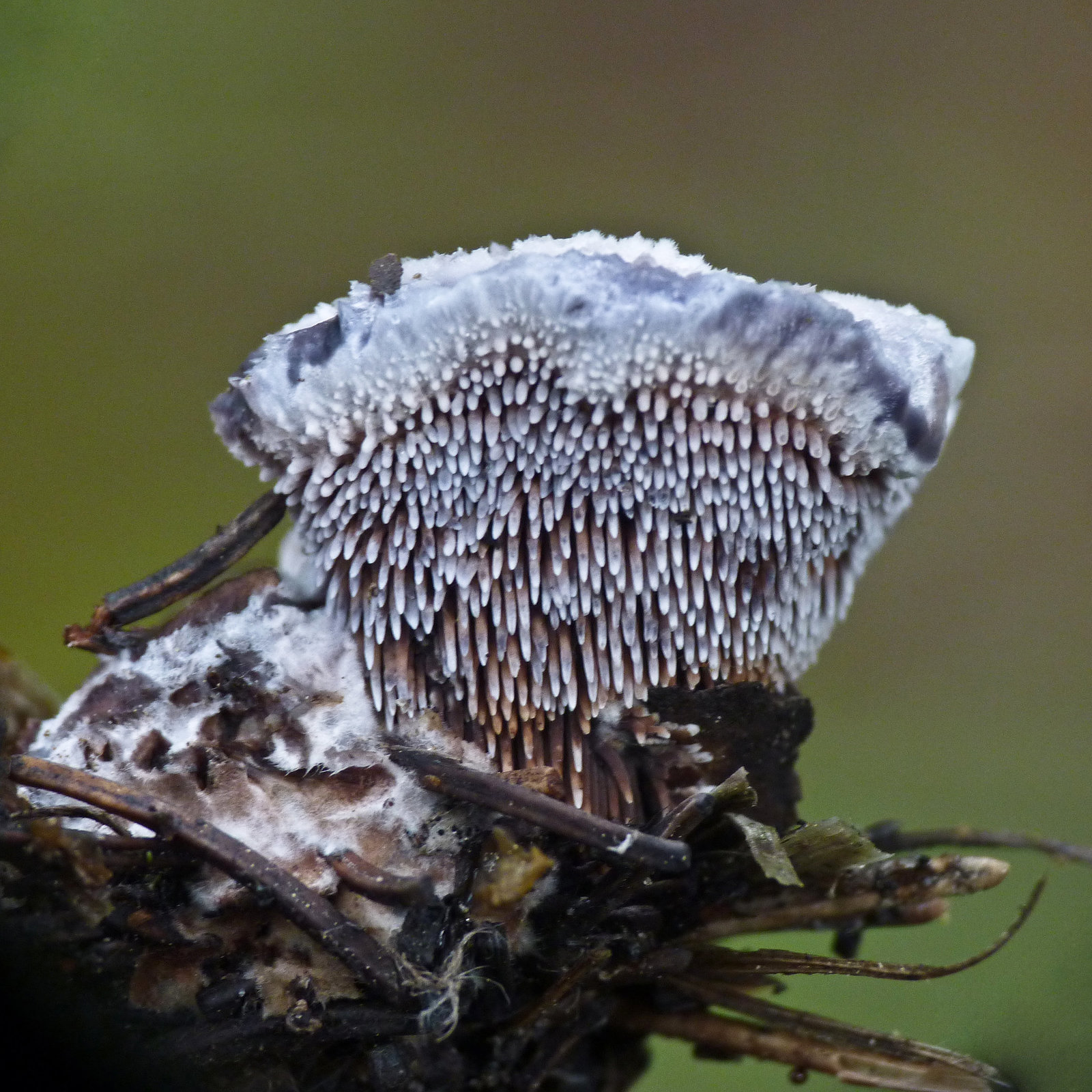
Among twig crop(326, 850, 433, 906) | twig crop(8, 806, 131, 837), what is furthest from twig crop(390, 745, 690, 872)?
twig crop(8, 806, 131, 837)

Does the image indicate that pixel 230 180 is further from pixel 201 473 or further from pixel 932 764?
pixel 932 764

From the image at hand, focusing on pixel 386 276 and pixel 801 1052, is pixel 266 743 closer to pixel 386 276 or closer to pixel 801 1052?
pixel 386 276

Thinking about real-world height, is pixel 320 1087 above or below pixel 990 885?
below

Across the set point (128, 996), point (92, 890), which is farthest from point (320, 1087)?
point (92, 890)

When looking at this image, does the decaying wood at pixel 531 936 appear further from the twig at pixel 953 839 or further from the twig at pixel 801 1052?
the twig at pixel 953 839

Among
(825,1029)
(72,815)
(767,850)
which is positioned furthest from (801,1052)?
(72,815)

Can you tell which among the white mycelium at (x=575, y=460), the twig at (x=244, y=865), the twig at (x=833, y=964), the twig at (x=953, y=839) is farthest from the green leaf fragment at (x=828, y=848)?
the twig at (x=244, y=865)

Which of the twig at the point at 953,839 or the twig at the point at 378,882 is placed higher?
the twig at the point at 953,839
